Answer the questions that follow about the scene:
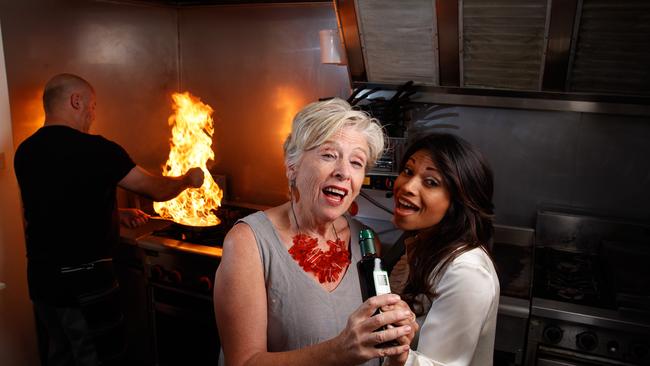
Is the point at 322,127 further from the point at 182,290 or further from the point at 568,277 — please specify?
the point at 182,290

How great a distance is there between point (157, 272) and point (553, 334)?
2.10 meters

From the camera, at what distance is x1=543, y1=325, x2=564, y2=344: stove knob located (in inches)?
79.6

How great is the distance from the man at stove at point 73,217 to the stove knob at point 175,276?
299 millimetres

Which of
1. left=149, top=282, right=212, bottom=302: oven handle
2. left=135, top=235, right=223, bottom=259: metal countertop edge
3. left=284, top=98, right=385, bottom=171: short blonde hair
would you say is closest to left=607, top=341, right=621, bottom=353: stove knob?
left=284, top=98, right=385, bottom=171: short blonde hair

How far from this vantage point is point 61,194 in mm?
2232

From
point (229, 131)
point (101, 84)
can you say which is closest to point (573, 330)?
point (229, 131)

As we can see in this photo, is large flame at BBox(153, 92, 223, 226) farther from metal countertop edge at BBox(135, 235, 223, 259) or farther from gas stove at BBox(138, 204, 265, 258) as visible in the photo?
metal countertop edge at BBox(135, 235, 223, 259)

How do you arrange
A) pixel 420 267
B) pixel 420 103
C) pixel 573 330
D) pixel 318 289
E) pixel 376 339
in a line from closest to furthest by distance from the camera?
pixel 376 339 < pixel 318 289 < pixel 420 267 < pixel 573 330 < pixel 420 103

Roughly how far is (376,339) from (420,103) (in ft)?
6.71

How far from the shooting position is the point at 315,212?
1282 mm

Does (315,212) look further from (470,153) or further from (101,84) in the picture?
(101,84)

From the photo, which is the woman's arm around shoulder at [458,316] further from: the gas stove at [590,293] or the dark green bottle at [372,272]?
Result: the gas stove at [590,293]

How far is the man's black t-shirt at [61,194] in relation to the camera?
2211 millimetres

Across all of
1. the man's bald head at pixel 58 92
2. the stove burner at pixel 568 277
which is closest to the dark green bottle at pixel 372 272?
the stove burner at pixel 568 277
